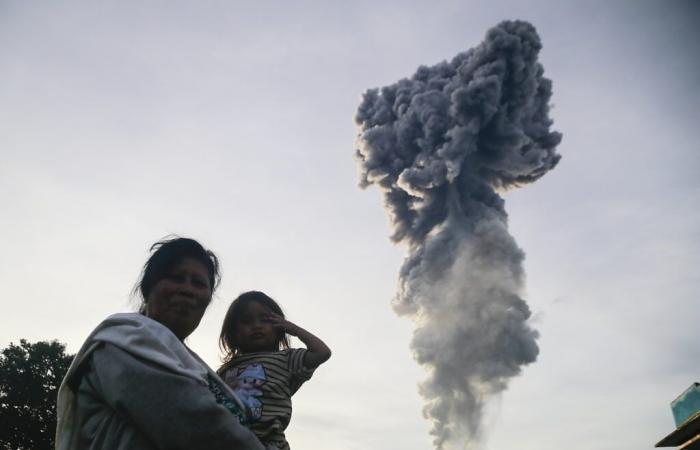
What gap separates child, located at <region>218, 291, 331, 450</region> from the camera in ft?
8.30

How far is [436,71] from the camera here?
36656 mm

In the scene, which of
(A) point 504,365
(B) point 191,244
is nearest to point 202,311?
(B) point 191,244

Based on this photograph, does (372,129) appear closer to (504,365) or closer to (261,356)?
(504,365)

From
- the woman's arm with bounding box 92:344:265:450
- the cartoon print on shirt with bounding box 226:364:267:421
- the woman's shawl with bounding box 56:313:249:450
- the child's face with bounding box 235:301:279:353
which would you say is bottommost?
the woman's arm with bounding box 92:344:265:450

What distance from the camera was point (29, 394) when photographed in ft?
59.3

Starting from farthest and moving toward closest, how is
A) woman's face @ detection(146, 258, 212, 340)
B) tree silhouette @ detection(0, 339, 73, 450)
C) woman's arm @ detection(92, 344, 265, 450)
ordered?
tree silhouette @ detection(0, 339, 73, 450) → woman's face @ detection(146, 258, 212, 340) → woman's arm @ detection(92, 344, 265, 450)

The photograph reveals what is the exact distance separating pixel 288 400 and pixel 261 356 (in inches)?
14.8

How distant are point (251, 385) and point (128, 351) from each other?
4.55 ft

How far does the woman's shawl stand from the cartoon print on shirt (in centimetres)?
99

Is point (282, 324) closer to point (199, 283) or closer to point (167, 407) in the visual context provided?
point (199, 283)

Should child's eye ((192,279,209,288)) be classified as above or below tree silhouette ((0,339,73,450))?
below

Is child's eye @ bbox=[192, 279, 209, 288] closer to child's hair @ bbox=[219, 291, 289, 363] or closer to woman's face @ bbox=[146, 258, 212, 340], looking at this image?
woman's face @ bbox=[146, 258, 212, 340]

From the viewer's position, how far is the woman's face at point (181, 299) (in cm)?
205

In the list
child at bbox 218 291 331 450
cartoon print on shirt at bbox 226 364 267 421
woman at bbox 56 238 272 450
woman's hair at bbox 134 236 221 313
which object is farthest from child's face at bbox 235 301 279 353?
woman at bbox 56 238 272 450
